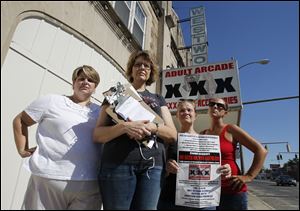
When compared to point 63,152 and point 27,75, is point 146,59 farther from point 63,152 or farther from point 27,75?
point 27,75

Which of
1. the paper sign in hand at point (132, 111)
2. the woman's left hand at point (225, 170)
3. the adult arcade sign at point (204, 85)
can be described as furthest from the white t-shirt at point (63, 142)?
the adult arcade sign at point (204, 85)

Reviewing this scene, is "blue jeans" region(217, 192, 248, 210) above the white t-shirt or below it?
below

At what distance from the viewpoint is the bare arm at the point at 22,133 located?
66.5 inches

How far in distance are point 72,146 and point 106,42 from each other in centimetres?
406

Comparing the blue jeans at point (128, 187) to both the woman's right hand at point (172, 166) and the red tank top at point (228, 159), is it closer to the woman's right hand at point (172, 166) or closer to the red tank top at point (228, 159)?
the woman's right hand at point (172, 166)

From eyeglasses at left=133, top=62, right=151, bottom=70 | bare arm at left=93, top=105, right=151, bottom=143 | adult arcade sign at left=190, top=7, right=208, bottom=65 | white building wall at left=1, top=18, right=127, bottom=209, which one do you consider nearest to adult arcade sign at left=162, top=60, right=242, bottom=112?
white building wall at left=1, top=18, right=127, bottom=209

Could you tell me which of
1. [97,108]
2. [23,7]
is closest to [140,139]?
[97,108]

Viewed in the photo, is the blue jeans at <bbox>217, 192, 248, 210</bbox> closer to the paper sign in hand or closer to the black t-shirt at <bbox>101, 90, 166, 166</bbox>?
the black t-shirt at <bbox>101, 90, 166, 166</bbox>

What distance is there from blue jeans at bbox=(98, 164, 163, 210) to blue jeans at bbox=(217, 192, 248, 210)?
829 millimetres

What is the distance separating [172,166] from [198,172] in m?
0.21

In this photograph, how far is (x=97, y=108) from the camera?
6.09ft

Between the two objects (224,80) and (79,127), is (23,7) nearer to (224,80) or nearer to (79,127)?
(79,127)

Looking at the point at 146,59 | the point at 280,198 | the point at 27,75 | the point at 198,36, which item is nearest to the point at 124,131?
the point at 146,59

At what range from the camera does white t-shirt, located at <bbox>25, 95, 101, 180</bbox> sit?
1468 mm
